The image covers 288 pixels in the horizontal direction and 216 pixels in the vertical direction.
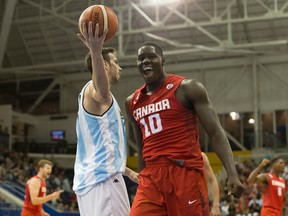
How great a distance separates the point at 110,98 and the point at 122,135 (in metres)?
0.38

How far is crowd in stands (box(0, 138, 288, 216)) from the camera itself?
18.2 meters

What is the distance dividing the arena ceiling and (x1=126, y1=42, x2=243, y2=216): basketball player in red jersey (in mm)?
17693

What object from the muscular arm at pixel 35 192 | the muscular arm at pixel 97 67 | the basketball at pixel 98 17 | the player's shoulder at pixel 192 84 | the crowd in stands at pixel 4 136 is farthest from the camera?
the crowd in stands at pixel 4 136

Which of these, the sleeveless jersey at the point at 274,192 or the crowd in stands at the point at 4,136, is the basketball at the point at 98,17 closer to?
the sleeveless jersey at the point at 274,192

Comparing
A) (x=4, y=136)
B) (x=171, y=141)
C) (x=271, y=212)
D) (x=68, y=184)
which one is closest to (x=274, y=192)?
(x=271, y=212)

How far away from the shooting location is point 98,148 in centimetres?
485

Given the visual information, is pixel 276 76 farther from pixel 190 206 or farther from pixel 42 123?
pixel 190 206

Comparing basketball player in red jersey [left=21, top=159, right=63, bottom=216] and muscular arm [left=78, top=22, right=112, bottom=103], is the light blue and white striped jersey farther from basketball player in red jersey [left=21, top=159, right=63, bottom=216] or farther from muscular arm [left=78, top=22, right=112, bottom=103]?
basketball player in red jersey [left=21, top=159, right=63, bottom=216]

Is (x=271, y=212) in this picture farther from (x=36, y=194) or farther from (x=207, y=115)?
(x=207, y=115)

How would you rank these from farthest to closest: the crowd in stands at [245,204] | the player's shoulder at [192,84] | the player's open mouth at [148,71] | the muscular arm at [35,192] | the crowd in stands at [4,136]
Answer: the crowd in stands at [4,136] < the crowd in stands at [245,204] < the muscular arm at [35,192] < the player's open mouth at [148,71] < the player's shoulder at [192,84]

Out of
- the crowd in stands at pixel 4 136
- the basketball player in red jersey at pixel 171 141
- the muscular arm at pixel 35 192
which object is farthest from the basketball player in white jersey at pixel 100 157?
the crowd in stands at pixel 4 136

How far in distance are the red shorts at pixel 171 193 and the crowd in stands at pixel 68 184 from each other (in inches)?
493

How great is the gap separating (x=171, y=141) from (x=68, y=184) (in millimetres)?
21021

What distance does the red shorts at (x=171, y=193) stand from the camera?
4.59 m
